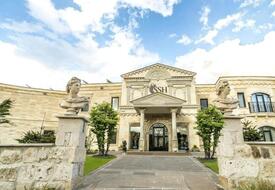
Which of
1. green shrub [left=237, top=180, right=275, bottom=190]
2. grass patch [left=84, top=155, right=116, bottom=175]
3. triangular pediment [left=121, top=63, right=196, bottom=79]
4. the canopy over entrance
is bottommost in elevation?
grass patch [left=84, top=155, right=116, bottom=175]

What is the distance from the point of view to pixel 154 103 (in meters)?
20.1

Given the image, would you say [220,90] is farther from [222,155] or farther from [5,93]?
[5,93]

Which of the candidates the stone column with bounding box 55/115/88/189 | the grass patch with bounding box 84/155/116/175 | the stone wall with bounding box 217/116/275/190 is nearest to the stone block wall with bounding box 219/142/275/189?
the stone wall with bounding box 217/116/275/190

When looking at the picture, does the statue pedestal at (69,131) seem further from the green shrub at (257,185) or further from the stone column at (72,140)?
the green shrub at (257,185)

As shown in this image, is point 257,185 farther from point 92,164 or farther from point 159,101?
point 159,101

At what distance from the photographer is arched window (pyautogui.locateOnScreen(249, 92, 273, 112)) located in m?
22.2

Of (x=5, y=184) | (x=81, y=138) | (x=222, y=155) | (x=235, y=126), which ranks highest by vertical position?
(x=235, y=126)

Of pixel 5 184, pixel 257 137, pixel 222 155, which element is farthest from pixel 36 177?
pixel 257 137

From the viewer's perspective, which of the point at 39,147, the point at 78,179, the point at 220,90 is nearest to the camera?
the point at 39,147

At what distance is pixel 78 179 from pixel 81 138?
1148 mm

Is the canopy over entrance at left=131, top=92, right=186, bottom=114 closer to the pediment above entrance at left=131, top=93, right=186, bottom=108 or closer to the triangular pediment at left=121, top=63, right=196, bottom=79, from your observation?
the pediment above entrance at left=131, top=93, right=186, bottom=108

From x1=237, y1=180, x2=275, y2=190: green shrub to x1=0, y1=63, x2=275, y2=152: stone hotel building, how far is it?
14945 millimetres

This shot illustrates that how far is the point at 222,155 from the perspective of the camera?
197 inches

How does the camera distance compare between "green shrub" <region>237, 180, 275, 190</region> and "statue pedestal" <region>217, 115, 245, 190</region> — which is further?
"statue pedestal" <region>217, 115, 245, 190</region>
